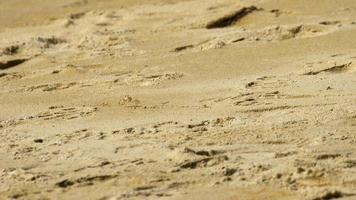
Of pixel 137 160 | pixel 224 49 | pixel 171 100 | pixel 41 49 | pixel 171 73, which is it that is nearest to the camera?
pixel 137 160

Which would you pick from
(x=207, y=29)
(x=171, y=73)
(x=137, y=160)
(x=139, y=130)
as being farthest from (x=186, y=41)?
(x=137, y=160)

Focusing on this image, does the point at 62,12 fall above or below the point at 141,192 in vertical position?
above

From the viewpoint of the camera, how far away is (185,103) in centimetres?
470

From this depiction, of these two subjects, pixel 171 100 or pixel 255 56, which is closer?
pixel 171 100

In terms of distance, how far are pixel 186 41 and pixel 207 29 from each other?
1.48 feet

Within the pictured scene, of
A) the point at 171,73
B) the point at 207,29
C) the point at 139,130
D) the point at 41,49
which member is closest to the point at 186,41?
the point at 207,29

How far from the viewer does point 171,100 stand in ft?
15.7

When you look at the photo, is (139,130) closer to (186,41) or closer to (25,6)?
(186,41)

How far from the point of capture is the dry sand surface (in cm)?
347

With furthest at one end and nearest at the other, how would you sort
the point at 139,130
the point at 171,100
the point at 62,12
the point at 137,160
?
1. the point at 62,12
2. the point at 171,100
3. the point at 139,130
4. the point at 137,160

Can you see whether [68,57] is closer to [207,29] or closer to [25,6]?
[207,29]

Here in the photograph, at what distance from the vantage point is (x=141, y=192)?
3350mm

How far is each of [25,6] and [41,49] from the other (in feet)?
7.56

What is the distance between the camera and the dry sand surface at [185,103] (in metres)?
3.47
